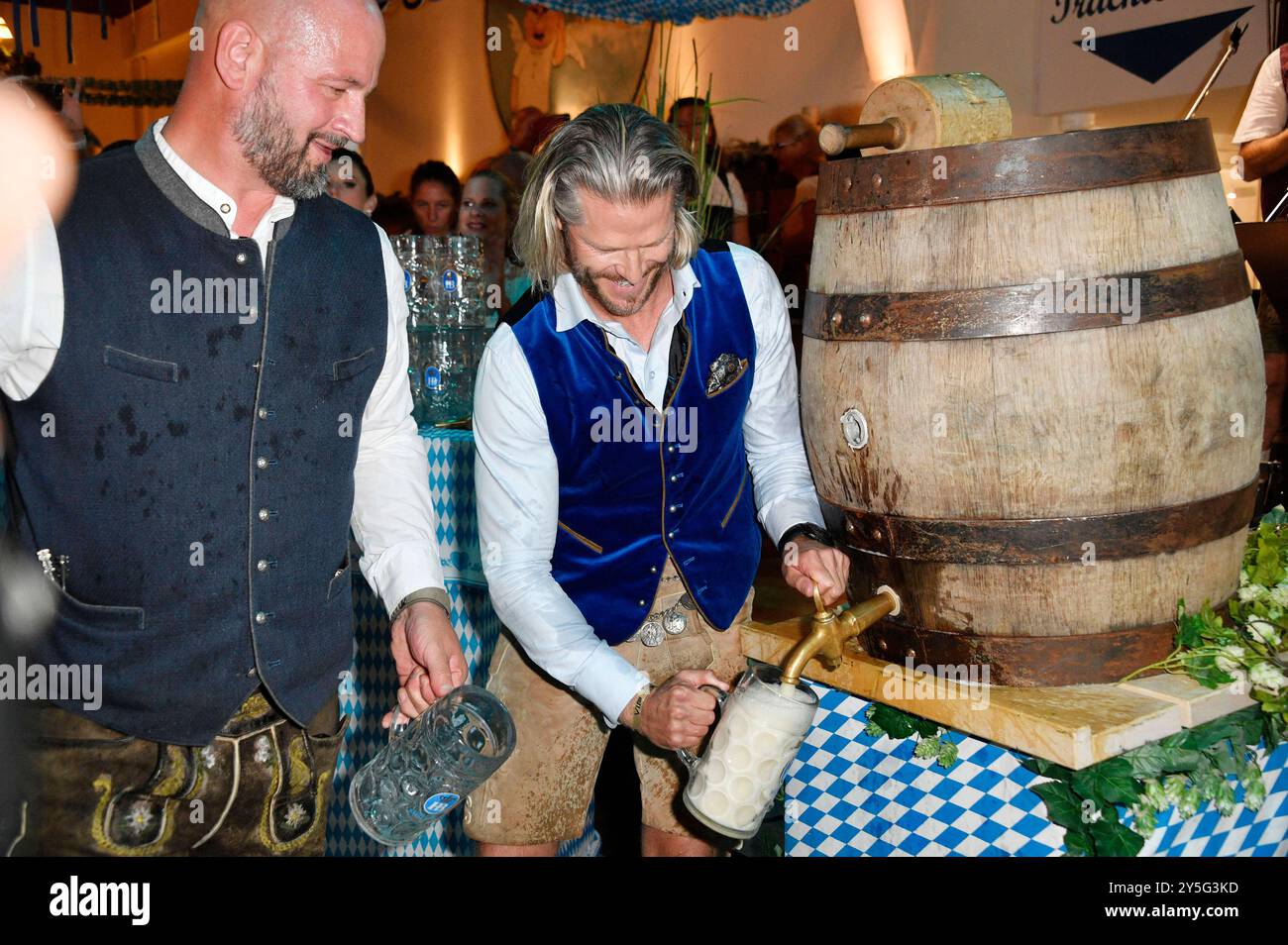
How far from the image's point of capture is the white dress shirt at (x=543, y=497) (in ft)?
5.63

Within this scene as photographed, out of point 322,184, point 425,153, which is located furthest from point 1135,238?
point 425,153

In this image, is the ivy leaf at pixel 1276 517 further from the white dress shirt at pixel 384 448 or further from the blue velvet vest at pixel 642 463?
the white dress shirt at pixel 384 448

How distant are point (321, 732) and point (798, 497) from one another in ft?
2.71

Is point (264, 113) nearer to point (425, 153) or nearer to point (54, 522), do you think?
point (54, 522)

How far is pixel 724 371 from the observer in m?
1.88

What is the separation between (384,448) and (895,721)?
836 mm

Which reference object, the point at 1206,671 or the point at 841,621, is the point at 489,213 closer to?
the point at 841,621

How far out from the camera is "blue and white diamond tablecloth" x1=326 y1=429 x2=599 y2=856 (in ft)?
8.53

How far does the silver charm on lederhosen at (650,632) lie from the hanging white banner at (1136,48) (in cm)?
405

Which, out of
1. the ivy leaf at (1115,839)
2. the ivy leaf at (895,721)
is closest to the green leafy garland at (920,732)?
the ivy leaf at (895,721)

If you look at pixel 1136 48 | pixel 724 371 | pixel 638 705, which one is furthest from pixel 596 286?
pixel 1136 48
